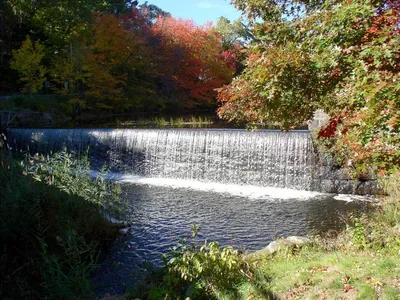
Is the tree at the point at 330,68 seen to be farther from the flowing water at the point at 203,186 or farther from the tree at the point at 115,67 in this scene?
the tree at the point at 115,67

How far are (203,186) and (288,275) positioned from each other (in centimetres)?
693

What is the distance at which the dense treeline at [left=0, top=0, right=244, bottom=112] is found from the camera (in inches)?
818

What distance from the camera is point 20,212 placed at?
5.02 meters

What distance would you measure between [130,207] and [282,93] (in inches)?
237

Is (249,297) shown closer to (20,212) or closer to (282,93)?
(282,93)

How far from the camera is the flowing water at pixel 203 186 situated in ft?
22.1

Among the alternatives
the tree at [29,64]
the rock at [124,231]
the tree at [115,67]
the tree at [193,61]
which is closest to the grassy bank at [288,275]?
the rock at [124,231]

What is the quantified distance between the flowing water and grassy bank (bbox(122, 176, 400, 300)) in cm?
151

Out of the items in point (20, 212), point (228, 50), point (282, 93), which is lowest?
point (20, 212)

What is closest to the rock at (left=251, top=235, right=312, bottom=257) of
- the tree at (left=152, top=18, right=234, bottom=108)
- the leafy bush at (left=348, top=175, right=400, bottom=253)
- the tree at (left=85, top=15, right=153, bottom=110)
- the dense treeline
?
the leafy bush at (left=348, top=175, right=400, bottom=253)

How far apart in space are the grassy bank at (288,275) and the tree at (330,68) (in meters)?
0.97

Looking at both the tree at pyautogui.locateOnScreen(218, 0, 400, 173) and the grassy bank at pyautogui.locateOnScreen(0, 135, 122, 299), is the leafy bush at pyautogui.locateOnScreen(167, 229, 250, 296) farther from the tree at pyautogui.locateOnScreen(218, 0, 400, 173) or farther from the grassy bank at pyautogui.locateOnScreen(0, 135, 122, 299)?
the tree at pyautogui.locateOnScreen(218, 0, 400, 173)

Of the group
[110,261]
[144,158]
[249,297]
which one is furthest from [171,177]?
[249,297]

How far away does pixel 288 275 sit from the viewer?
376 cm
